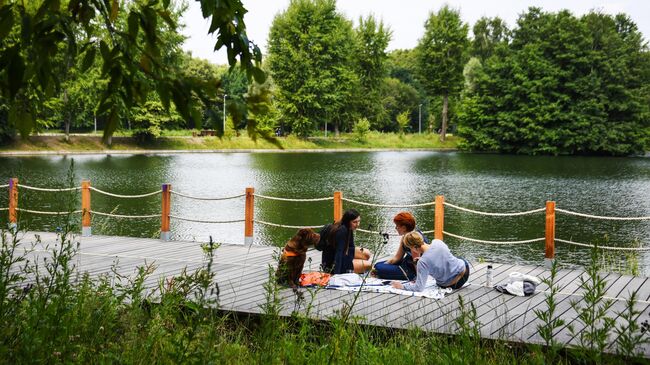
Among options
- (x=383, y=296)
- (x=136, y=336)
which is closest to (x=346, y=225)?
(x=383, y=296)

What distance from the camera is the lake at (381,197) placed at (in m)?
16.3

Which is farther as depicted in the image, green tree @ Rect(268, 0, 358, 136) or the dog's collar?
green tree @ Rect(268, 0, 358, 136)

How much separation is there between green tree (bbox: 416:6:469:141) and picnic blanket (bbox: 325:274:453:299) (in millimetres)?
63776

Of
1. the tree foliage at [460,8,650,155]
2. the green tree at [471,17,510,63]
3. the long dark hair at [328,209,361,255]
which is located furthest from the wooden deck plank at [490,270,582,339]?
the green tree at [471,17,510,63]

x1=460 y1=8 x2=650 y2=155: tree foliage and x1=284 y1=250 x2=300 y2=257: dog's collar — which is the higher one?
x1=460 y1=8 x2=650 y2=155: tree foliage

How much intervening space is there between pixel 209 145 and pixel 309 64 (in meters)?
13.4

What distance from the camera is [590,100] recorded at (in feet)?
188

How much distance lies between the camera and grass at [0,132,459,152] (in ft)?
164

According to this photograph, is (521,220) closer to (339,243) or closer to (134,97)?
(339,243)

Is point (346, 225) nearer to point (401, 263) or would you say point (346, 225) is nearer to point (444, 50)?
point (401, 263)

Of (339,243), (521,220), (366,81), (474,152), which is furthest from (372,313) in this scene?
(366,81)

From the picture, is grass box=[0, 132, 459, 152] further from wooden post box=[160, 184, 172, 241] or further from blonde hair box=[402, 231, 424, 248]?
blonde hair box=[402, 231, 424, 248]

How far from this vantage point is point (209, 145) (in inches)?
2359

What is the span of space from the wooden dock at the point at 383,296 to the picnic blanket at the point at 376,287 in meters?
0.07
